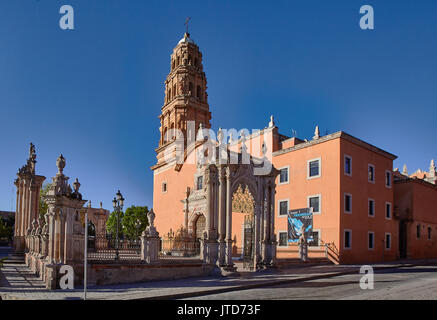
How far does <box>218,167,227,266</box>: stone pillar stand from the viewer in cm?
1816

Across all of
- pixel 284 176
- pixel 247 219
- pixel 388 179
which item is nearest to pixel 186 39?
pixel 284 176

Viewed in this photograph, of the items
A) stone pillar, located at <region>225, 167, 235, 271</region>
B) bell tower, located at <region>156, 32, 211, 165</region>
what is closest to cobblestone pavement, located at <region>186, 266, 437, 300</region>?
stone pillar, located at <region>225, 167, 235, 271</region>

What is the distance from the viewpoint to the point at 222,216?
61.2 feet

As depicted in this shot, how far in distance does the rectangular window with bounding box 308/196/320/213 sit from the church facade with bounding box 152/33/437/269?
75mm

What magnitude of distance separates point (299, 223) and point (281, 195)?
3142 millimetres

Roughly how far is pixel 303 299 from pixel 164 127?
1461 inches

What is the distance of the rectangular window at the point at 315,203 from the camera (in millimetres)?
29075

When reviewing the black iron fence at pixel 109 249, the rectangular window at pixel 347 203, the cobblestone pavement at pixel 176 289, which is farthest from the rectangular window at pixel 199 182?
the cobblestone pavement at pixel 176 289

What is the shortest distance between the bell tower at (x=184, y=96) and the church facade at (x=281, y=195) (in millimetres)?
707

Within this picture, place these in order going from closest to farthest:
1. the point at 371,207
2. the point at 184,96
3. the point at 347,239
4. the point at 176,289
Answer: the point at 176,289 → the point at 347,239 → the point at 371,207 → the point at 184,96

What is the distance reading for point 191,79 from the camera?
4481 cm

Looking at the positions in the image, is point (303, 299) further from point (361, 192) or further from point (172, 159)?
point (172, 159)

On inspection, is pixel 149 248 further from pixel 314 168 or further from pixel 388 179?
pixel 388 179

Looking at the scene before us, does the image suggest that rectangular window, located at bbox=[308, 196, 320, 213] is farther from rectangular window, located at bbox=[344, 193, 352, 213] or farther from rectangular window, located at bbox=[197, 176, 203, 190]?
rectangular window, located at bbox=[197, 176, 203, 190]
